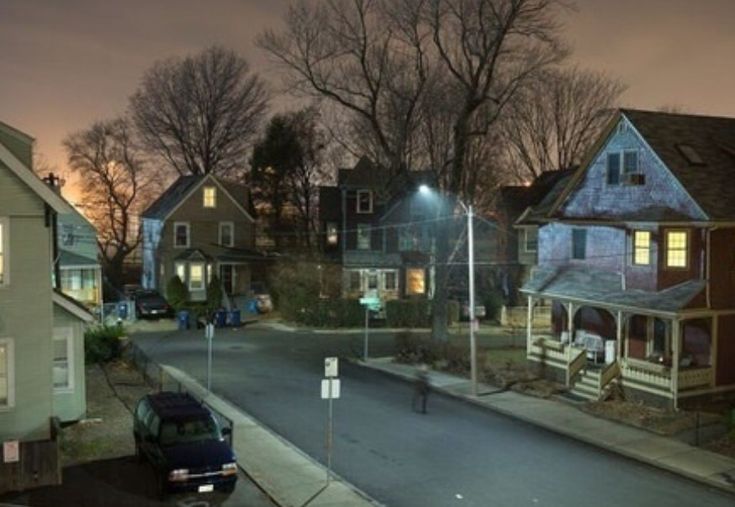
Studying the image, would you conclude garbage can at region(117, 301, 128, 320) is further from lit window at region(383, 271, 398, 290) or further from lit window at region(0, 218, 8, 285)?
lit window at region(0, 218, 8, 285)

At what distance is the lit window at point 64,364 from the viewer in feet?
76.4

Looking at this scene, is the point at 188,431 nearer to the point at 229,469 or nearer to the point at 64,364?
the point at 229,469

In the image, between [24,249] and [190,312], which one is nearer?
[24,249]

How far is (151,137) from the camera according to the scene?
7581cm

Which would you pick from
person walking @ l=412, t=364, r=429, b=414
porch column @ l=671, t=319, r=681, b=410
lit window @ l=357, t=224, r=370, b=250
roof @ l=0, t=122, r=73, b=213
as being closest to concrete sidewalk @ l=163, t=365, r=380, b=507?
person walking @ l=412, t=364, r=429, b=414

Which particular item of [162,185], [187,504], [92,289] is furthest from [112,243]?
[187,504]

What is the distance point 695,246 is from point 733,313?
8.68 feet

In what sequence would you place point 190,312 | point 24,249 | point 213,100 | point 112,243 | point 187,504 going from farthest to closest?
point 213,100
point 112,243
point 190,312
point 24,249
point 187,504

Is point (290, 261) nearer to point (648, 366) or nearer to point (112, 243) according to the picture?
point (112, 243)

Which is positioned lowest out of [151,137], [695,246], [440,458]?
[440,458]

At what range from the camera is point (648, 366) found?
27.9m

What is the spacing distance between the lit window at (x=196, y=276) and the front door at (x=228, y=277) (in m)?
1.94

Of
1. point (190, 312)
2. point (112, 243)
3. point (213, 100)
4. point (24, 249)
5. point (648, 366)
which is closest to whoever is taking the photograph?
point (24, 249)

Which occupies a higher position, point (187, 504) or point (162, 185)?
point (162, 185)
